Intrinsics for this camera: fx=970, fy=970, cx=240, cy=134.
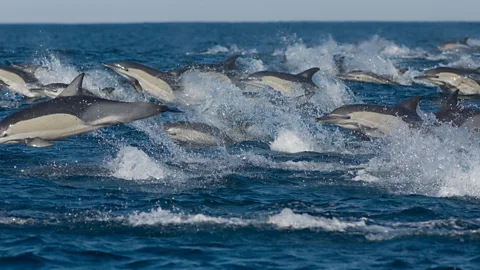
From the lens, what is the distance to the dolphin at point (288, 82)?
2561 centimetres

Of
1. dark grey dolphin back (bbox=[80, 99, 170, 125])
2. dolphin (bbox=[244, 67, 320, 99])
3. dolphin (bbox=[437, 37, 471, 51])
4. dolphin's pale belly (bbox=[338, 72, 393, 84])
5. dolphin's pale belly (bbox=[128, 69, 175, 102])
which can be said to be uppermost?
dolphin (bbox=[437, 37, 471, 51])

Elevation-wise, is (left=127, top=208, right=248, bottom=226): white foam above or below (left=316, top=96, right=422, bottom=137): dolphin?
below

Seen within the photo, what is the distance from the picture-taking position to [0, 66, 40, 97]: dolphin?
86.7ft

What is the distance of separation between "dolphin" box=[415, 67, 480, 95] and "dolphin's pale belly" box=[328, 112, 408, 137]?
10.8 metres

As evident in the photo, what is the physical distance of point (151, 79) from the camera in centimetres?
2378

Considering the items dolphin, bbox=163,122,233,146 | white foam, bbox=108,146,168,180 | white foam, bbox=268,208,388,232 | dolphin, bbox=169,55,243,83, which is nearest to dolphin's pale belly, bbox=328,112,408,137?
dolphin, bbox=163,122,233,146

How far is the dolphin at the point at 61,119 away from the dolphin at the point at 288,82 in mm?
11091

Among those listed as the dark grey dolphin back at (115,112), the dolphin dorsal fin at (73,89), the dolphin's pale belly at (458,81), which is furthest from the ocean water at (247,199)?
the dolphin's pale belly at (458,81)

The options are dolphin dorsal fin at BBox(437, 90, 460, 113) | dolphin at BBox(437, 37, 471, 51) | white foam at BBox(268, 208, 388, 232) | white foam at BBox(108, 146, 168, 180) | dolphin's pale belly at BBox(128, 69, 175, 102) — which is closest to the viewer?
white foam at BBox(268, 208, 388, 232)

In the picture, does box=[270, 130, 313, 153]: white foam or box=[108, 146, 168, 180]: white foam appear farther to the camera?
box=[270, 130, 313, 153]: white foam

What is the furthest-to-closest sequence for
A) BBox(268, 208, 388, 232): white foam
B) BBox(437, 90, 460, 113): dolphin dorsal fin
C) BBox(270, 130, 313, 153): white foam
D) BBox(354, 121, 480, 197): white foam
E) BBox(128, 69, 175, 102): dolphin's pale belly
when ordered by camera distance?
BBox(128, 69, 175, 102): dolphin's pale belly, BBox(270, 130, 313, 153): white foam, BBox(437, 90, 460, 113): dolphin dorsal fin, BBox(354, 121, 480, 197): white foam, BBox(268, 208, 388, 232): white foam

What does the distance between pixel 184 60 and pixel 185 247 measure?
127 feet

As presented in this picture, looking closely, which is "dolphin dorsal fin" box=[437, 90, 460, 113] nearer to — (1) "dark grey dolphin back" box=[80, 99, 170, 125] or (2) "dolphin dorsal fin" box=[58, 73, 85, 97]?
(1) "dark grey dolphin back" box=[80, 99, 170, 125]

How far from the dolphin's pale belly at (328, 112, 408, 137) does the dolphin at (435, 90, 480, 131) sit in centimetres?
88
